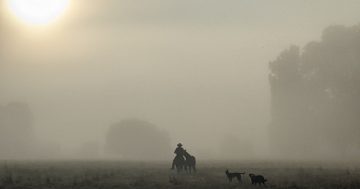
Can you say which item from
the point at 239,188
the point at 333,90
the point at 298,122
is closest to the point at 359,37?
the point at 333,90

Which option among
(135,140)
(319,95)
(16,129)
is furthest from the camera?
(16,129)

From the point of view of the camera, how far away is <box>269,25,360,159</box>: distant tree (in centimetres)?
7062

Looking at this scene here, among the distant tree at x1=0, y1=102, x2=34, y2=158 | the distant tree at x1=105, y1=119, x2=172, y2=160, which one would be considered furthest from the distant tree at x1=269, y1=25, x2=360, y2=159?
the distant tree at x1=0, y1=102, x2=34, y2=158

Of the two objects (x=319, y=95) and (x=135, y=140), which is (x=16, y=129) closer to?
(x=135, y=140)

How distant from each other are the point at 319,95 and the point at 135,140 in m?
54.2

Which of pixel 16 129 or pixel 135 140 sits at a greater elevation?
pixel 16 129

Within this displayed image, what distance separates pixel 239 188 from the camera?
25719 millimetres

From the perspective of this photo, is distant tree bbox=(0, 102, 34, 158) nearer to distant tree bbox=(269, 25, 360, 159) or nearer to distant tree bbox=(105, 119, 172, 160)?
distant tree bbox=(105, 119, 172, 160)

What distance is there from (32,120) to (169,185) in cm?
13381

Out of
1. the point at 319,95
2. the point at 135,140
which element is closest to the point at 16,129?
the point at 135,140

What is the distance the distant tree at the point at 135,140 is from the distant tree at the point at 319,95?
38809mm

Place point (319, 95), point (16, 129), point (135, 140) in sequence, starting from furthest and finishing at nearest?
point (16, 129)
point (135, 140)
point (319, 95)

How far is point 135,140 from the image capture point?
119m

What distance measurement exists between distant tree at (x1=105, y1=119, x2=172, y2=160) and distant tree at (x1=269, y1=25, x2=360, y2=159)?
38809mm
